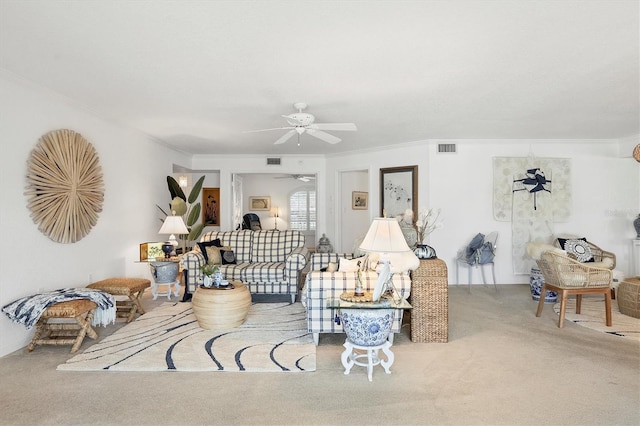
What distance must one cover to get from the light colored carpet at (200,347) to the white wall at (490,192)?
3.38 metres

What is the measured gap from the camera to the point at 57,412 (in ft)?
7.74

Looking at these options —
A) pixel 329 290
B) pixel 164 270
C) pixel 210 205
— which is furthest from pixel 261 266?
pixel 210 205

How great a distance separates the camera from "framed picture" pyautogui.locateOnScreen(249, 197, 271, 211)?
11320 mm

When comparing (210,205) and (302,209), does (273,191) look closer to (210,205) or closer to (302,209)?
(302,209)

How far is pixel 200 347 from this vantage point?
3.46m

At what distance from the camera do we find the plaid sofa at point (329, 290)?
342 cm

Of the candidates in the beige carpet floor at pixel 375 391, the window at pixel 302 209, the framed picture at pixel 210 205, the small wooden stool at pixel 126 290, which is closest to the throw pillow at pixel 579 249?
the beige carpet floor at pixel 375 391

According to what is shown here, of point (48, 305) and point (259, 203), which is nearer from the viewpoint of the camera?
point (48, 305)

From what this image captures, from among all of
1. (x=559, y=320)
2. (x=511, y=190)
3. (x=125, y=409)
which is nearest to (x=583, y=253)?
(x=511, y=190)

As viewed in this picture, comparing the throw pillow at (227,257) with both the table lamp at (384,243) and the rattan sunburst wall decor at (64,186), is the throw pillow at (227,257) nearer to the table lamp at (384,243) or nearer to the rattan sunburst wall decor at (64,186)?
the rattan sunburst wall decor at (64,186)

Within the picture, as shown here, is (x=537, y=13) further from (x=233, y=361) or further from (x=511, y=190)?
(x=511, y=190)

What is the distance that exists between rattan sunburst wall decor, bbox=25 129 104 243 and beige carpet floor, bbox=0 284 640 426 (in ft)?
4.26

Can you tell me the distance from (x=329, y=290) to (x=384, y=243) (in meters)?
0.78

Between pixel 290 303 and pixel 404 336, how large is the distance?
6.00 feet
